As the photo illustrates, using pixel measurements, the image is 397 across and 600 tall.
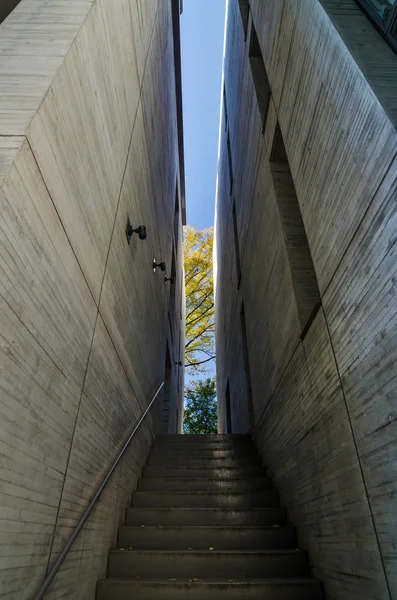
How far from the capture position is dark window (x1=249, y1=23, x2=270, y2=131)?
5.07 metres

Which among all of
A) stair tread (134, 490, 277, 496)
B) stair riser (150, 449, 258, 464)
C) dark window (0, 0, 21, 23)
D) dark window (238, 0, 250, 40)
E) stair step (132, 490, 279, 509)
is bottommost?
stair step (132, 490, 279, 509)

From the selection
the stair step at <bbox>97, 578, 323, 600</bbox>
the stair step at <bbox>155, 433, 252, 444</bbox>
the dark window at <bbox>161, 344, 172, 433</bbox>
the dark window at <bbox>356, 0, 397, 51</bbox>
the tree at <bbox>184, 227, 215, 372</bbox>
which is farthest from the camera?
the tree at <bbox>184, 227, 215, 372</bbox>

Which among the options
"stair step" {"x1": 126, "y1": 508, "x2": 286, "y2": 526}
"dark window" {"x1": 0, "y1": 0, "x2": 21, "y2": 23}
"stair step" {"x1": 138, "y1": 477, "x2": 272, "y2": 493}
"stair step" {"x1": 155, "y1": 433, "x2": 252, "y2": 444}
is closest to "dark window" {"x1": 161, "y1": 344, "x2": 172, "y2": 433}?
"stair step" {"x1": 155, "y1": 433, "x2": 252, "y2": 444}

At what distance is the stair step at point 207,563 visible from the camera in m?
3.01

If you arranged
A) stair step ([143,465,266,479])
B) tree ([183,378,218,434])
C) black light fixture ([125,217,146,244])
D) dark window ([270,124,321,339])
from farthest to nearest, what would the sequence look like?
tree ([183,378,218,434]) < stair step ([143,465,266,479]) < black light fixture ([125,217,146,244]) < dark window ([270,124,321,339])

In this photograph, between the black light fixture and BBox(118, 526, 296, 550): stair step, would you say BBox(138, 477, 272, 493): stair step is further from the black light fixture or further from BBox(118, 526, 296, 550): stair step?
the black light fixture

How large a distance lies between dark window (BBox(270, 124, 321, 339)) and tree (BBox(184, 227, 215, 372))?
1230 cm

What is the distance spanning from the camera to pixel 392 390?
1.82 meters

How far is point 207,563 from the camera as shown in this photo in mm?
3066

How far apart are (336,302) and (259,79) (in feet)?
14.8

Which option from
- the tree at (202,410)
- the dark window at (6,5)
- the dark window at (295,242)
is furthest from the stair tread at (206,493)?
the tree at (202,410)

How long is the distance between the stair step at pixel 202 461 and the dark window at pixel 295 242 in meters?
2.70

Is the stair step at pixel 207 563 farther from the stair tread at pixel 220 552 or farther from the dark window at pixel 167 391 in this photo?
the dark window at pixel 167 391

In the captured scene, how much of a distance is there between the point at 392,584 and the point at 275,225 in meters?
3.18
